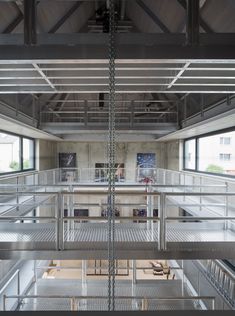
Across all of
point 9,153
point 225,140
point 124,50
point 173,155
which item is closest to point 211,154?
point 225,140

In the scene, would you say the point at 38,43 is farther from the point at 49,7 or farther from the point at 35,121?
the point at 35,121

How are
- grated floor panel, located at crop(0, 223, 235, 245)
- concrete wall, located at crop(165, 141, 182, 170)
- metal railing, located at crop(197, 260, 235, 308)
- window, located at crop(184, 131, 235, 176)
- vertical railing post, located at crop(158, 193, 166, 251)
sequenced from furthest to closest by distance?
concrete wall, located at crop(165, 141, 182, 170), window, located at crop(184, 131, 235, 176), metal railing, located at crop(197, 260, 235, 308), grated floor panel, located at crop(0, 223, 235, 245), vertical railing post, located at crop(158, 193, 166, 251)

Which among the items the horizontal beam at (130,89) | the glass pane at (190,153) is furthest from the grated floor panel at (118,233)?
the glass pane at (190,153)

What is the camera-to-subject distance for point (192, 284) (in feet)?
25.5

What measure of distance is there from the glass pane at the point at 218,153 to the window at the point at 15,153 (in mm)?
6918

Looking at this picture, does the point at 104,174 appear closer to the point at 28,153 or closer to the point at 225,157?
the point at 28,153

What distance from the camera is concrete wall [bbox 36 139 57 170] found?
13547mm

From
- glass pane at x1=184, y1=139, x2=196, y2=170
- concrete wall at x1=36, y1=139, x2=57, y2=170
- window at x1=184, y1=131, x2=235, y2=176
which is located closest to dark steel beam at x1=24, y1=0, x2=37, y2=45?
window at x1=184, y1=131, x2=235, y2=176

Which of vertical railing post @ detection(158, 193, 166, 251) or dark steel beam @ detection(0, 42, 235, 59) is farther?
vertical railing post @ detection(158, 193, 166, 251)

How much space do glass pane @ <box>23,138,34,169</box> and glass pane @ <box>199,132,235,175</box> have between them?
6966mm

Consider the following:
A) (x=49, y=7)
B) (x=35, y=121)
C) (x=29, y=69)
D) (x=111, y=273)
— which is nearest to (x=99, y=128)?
(x=35, y=121)

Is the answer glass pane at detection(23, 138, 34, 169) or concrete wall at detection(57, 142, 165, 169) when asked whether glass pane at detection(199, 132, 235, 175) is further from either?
glass pane at detection(23, 138, 34, 169)

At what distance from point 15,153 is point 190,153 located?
713cm

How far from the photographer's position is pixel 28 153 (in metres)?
13.1
